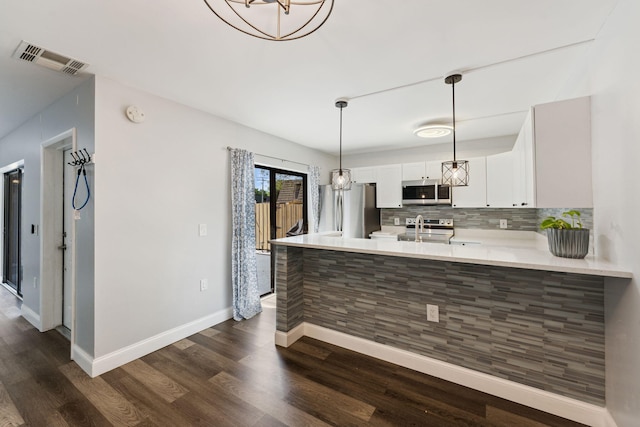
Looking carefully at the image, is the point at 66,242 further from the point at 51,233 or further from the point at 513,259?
the point at 513,259

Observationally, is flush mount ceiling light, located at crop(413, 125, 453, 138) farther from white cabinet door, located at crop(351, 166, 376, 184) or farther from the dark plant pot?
the dark plant pot

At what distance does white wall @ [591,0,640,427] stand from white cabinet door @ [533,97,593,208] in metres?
0.06

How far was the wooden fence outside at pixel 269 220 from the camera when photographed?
4211mm

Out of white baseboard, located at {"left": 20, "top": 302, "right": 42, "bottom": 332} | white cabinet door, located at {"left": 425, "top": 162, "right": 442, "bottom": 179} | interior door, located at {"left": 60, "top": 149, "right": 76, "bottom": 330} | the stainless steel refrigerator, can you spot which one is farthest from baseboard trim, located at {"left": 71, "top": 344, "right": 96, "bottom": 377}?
white cabinet door, located at {"left": 425, "top": 162, "right": 442, "bottom": 179}

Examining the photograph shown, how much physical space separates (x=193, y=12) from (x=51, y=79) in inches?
70.4

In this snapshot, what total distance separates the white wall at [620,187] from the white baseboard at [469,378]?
0.16 meters

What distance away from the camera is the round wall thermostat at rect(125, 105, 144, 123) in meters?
2.40

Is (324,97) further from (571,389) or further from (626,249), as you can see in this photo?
(571,389)

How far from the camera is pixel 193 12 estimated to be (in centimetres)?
154

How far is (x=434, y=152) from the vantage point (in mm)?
4691

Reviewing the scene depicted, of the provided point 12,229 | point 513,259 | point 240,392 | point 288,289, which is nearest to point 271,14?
point 513,259

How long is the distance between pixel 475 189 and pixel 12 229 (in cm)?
731

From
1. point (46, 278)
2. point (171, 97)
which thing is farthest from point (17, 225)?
point (171, 97)

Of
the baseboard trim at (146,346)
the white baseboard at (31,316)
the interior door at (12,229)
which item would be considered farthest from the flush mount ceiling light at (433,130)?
the interior door at (12,229)
